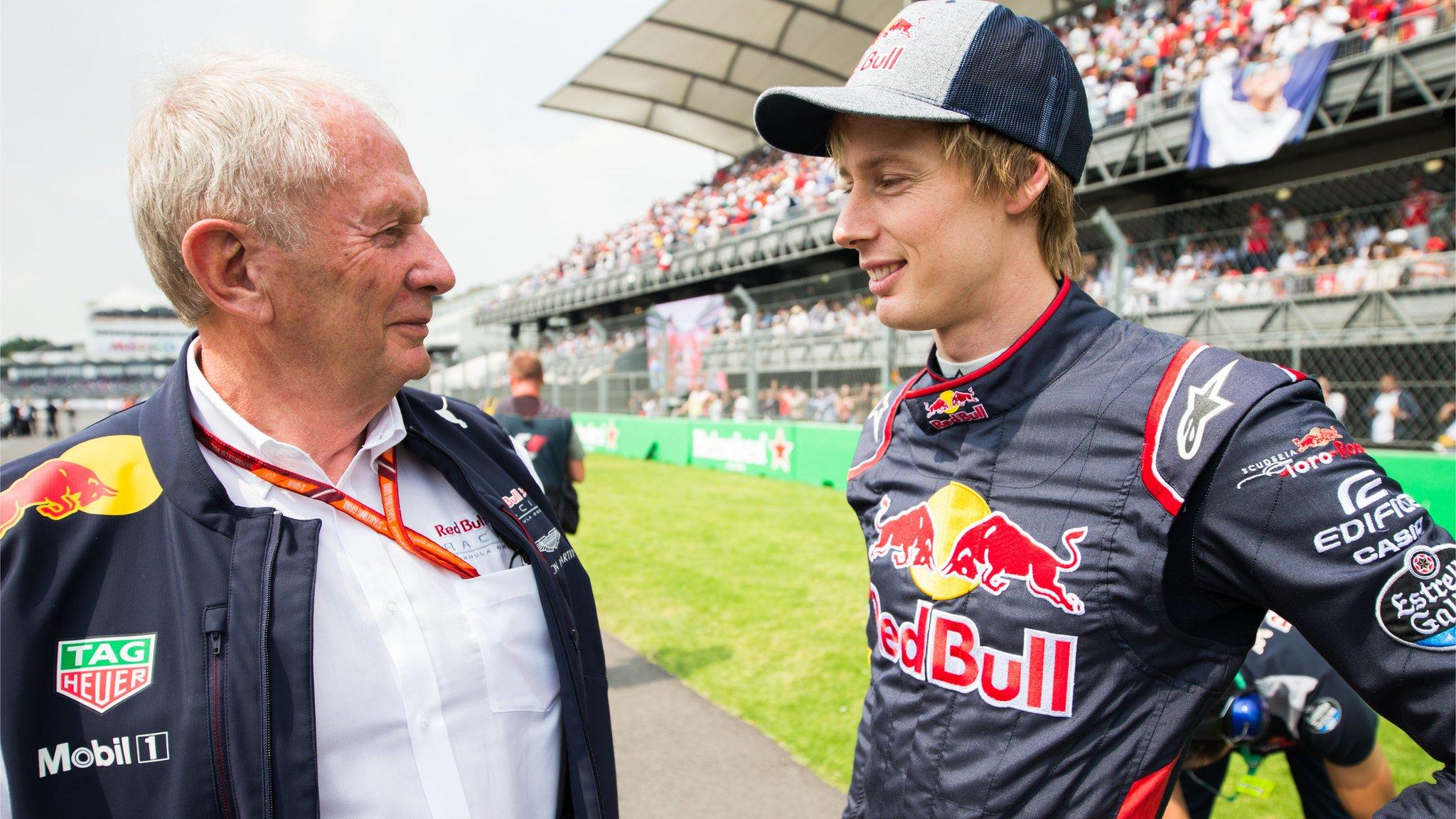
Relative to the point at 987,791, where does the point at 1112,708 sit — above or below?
above

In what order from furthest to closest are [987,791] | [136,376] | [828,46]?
1. [136,376]
2. [828,46]
3. [987,791]

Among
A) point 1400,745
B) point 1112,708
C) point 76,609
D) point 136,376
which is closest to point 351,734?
point 76,609

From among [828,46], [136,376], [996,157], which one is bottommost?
[136,376]

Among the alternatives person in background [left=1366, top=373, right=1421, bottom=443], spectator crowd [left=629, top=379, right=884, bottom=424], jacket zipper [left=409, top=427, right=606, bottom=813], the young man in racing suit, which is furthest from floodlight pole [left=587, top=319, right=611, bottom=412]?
the young man in racing suit

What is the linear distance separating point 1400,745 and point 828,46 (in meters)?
25.3

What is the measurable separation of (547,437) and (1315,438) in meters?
4.62

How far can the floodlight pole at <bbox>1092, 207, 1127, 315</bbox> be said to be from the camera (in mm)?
8117

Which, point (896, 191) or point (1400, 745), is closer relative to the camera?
point (896, 191)

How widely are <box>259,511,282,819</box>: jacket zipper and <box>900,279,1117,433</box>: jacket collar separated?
1.10m

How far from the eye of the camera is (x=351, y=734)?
1.26 meters

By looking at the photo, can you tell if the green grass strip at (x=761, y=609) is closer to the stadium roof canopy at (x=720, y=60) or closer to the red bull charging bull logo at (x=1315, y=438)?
the red bull charging bull logo at (x=1315, y=438)

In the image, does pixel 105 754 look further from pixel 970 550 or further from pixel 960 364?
pixel 960 364

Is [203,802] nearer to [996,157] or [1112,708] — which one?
[1112,708]

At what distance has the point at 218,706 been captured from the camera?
1.12 m
